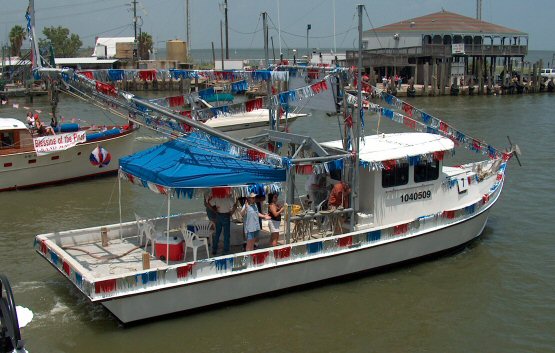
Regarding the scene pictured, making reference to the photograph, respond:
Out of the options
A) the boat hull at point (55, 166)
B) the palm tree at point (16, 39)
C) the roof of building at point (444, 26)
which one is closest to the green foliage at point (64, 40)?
the palm tree at point (16, 39)

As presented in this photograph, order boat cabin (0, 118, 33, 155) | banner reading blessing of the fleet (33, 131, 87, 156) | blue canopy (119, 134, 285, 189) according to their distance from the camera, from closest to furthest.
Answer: blue canopy (119, 134, 285, 189), banner reading blessing of the fleet (33, 131, 87, 156), boat cabin (0, 118, 33, 155)

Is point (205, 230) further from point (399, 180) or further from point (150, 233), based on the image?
point (399, 180)

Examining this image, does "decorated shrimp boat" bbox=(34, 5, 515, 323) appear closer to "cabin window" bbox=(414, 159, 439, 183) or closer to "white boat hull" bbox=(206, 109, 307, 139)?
"cabin window" bbox=(414, 159, 439, 183)

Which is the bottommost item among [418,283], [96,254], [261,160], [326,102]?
[418,283]

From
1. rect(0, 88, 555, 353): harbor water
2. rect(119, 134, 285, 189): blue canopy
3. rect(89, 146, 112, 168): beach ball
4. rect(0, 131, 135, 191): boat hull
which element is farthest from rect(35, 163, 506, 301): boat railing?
rect(0, 131, 135, 191): boat hull

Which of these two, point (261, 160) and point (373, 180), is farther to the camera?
point (373, 180)

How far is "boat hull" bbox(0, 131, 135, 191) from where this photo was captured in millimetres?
21734

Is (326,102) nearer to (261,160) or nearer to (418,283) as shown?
(261,160)

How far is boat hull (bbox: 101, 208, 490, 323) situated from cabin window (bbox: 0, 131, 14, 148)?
12.7m

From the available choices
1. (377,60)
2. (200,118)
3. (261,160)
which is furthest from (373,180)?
(377,60)

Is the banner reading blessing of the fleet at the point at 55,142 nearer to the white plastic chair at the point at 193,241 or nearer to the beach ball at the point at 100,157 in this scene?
the beach ball at the point at 100,157

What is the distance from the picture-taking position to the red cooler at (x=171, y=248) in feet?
40.4

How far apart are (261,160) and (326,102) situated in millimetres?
2004

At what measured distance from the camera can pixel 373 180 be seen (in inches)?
531
